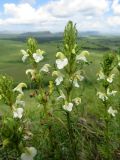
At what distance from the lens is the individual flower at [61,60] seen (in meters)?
4.63

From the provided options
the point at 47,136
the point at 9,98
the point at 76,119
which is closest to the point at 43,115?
the point at 47,136

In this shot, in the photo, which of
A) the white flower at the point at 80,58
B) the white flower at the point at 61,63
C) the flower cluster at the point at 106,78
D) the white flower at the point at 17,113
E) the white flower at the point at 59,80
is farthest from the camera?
the flower cluster at the point at 106,78

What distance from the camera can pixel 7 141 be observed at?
12.7ft

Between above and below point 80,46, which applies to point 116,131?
below

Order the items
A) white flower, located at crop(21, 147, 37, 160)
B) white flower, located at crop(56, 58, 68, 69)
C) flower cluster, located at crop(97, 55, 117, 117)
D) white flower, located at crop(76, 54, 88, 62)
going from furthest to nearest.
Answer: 1. flower cluster, located at crop(97, 55, 117, 117)
2. white flower, located at crop(76, 54, 88, 62)
3. white flower, located at crop(56, 58, 68, 69)
4. white flower, located at crop(21, 147, 37, 160)

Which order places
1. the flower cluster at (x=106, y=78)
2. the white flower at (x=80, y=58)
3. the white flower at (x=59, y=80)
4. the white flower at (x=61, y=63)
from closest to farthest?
1. the white flower at (x=61, y=63)
2. the white flower at (x=80, y=58)
3. the white flower at (x=59, y=80)
4. the flower cluster at (x=106, y=78)

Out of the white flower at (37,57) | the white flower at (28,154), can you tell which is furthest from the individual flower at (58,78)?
the white flower at (28,154)

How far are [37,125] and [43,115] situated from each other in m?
0.95

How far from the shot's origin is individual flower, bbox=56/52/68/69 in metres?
4.63

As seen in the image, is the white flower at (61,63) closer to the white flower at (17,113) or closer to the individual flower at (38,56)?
the individual flower at (38,56)

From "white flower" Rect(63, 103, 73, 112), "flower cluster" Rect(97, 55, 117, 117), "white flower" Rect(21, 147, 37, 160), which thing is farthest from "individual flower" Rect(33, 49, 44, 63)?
"white flower" Rect(21, 147, 37, 160)

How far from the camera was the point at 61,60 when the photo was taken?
15.4 feet

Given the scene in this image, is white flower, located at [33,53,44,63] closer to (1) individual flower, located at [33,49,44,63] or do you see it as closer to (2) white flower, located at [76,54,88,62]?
(1) individual flower, located at [33,49,44,63]

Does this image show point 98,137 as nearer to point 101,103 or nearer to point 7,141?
point 101,103
